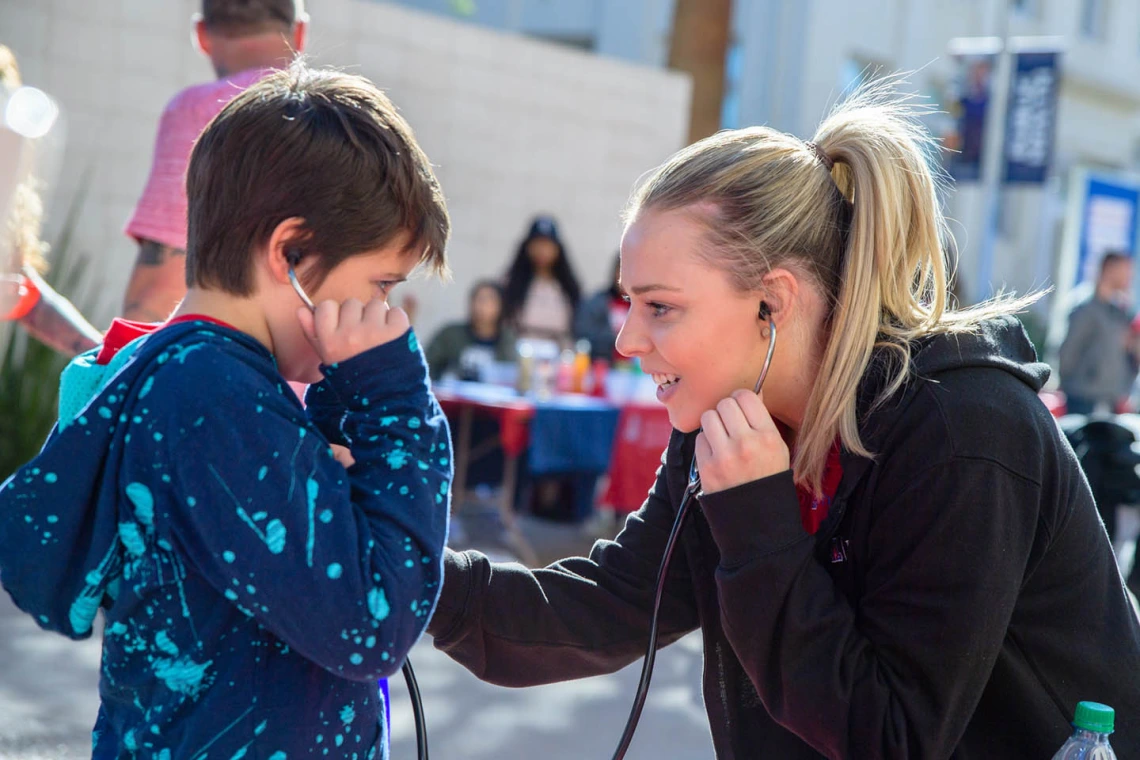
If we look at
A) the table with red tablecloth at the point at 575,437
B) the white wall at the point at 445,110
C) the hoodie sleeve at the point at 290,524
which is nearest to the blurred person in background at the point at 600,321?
the table with red tablecloth at the point at 575,437

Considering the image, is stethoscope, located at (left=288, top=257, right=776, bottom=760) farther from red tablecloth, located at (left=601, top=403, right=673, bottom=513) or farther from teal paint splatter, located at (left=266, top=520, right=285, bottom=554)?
red tablecloth, located at (left=601, top=403, right=673, bottom=513)

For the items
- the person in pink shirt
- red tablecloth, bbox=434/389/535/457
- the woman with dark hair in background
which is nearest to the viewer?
the person in pink shirt

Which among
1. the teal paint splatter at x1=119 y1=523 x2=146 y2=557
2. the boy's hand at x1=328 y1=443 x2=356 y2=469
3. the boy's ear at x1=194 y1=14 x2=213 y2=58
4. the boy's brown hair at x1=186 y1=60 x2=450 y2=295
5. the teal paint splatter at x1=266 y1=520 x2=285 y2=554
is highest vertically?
the boy's ear at x1=194 y1=14 x2=213 y2=58

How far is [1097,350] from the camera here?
8648 mm

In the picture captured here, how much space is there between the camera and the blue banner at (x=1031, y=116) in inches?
452

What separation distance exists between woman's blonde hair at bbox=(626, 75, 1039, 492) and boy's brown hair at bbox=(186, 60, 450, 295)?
49 centimetres

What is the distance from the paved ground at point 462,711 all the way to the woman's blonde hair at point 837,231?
2.11 meters

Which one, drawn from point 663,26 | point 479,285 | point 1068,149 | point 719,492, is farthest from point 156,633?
point 1068,149

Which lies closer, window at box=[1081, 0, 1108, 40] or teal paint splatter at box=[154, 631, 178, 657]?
teal paint splatter at box=[154, 631, 178, 657]

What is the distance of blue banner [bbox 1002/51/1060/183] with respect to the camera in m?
11.5

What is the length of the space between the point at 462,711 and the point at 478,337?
386cm

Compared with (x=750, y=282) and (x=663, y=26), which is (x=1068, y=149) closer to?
(x=663, y=26)

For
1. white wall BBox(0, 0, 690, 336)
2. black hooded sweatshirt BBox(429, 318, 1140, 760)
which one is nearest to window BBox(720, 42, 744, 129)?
white wall BBox(0, 0, 690, 336)

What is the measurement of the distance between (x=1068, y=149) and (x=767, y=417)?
21573 mm
